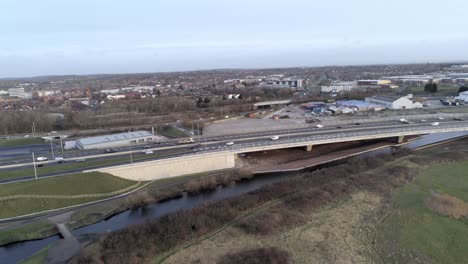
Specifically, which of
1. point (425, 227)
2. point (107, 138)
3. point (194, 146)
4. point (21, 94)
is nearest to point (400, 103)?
point (194, 146)

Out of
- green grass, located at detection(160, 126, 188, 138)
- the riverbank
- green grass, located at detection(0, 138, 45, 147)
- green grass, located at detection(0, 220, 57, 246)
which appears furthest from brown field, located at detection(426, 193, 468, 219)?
green grass, located at detection(0, 138, 45, 147)

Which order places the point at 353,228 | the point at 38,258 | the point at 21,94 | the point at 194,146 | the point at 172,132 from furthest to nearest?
the point at 21,94 < the point at 172,132 < the point at 194,146 < the point at 353,228 < the point at 38,258

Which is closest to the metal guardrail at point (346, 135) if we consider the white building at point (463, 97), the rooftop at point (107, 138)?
the rooftop at point (107, 138)

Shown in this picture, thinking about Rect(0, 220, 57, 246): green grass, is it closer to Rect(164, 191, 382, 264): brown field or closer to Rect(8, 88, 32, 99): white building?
Rect(164, 191, 382, 264): brown field

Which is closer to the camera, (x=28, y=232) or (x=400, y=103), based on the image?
(x=28, y=232)

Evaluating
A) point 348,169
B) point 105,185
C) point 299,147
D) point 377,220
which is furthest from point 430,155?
point 105,185

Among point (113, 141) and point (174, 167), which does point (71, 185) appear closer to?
point (174, 167)

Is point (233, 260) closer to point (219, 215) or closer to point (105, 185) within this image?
point (219, 215)
